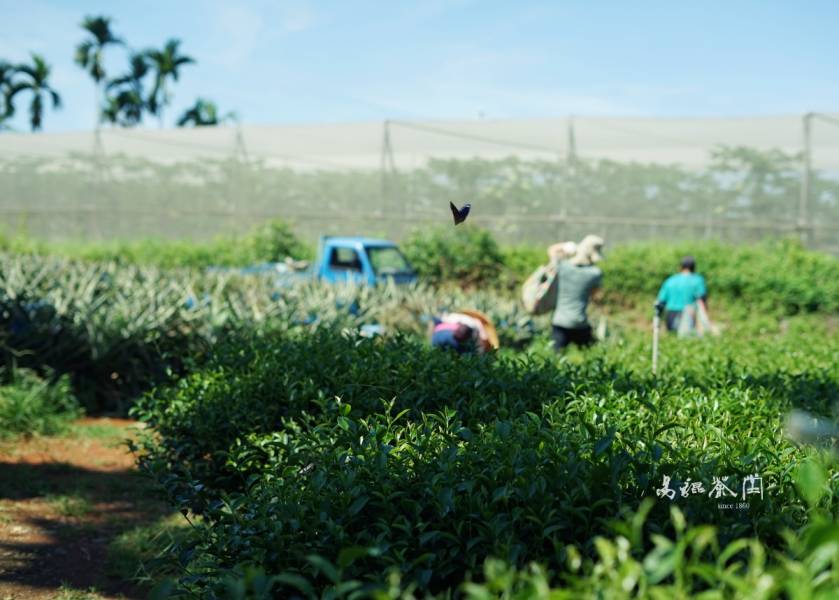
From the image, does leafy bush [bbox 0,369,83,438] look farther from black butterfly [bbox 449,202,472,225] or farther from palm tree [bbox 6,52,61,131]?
palm tree [bbox 6,52,61,131]

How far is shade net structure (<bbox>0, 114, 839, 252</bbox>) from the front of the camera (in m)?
18.5

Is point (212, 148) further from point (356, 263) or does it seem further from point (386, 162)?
point (356, 263)

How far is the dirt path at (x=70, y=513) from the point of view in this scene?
16.0 feet

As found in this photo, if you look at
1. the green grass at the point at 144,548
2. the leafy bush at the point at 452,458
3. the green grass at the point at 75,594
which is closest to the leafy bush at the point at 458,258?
the green grass at the point at 144,548

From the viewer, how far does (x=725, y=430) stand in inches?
131

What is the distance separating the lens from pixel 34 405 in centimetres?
795

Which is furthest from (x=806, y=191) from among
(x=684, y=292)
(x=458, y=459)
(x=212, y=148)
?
(x=458, y=459)

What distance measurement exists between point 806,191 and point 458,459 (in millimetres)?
17600

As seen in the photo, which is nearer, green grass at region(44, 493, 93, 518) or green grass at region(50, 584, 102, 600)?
green grass at region(50, 584, 102, 600)

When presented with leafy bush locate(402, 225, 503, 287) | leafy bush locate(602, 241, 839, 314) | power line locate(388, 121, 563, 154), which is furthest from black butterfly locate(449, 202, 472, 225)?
power line locate(388, 121, 563, 154)

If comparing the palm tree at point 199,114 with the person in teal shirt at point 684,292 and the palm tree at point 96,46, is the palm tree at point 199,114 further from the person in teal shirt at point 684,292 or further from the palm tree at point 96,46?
the person in teal shirt at point 684,292

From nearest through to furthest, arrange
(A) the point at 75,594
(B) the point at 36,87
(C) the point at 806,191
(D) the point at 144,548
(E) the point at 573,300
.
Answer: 1. (A) the point at 75,594
2. (D) the point at 144,548
3. (E) the point at 573,300
4. (C) the point at 806,191
5. (B) the point at 36,87

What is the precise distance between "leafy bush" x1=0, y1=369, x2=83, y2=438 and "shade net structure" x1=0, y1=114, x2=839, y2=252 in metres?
11.0

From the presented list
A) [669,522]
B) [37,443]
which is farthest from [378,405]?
[37,443]
